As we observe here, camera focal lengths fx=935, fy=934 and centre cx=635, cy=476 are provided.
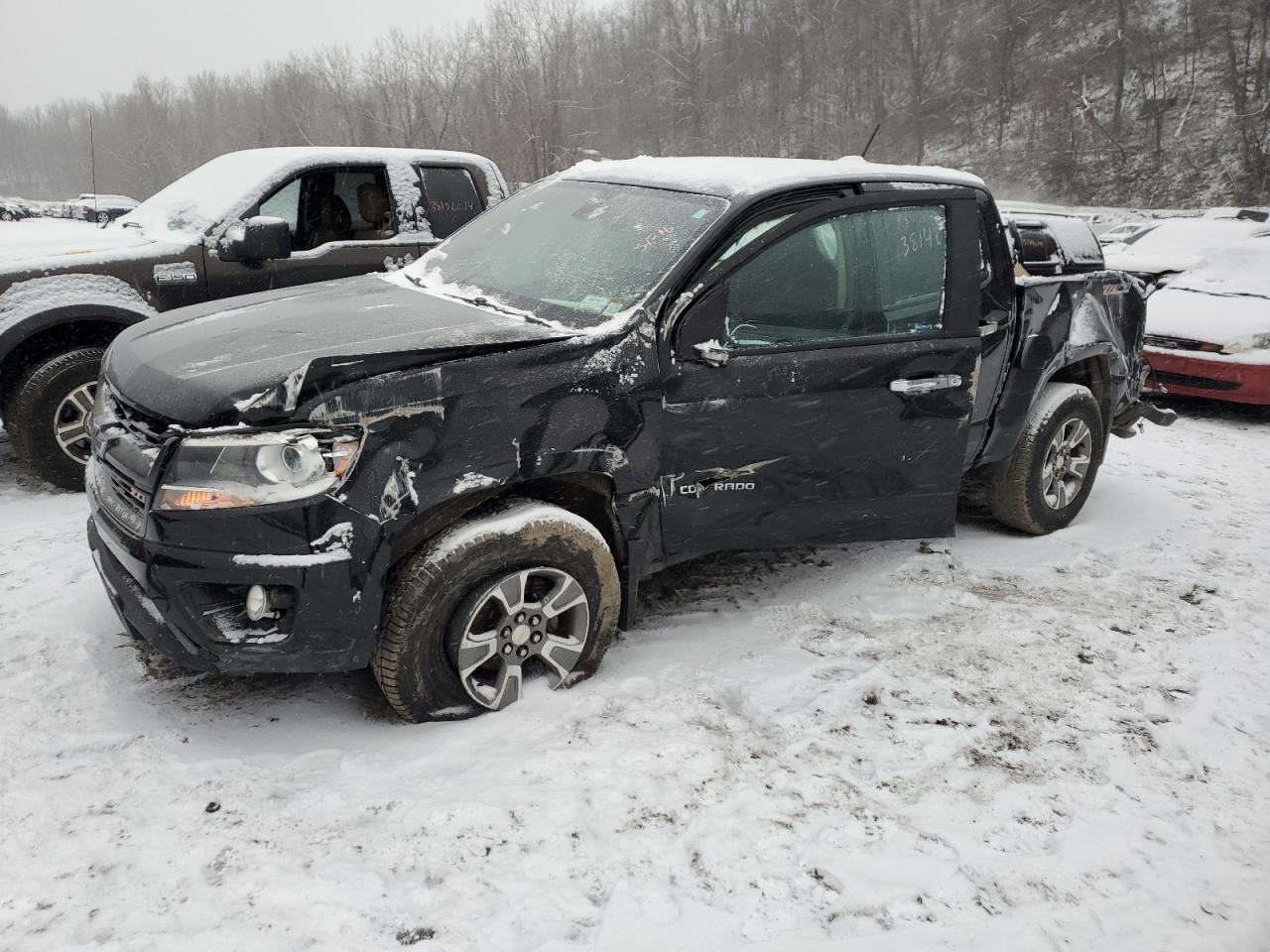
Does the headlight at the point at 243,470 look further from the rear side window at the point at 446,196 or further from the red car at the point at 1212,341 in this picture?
the red car at the point at 1212,341

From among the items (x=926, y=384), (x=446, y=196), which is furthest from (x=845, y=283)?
Answer: (x=446, y=196)

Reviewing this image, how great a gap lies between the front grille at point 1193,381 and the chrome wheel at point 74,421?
8131 millimetres

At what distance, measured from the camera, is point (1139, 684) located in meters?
3.65

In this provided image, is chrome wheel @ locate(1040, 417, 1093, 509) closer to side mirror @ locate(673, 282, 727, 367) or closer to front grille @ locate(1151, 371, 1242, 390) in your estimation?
side mirror @ locate(673, 282, 727, 367)

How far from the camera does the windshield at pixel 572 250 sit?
340 centimetres

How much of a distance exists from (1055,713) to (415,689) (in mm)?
2294

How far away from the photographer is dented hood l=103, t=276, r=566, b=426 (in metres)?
2.71

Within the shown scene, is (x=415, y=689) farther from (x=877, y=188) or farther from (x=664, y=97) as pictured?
(x=664, y=97)

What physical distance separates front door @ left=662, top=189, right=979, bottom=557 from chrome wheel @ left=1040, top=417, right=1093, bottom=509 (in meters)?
1.25

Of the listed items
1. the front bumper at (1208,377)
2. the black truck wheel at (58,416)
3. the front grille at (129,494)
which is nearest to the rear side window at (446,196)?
the black truck wheel at (58,416)

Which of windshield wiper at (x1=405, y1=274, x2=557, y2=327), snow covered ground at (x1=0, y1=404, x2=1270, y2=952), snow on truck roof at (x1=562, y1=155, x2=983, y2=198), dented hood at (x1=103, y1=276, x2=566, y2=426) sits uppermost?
snow on truck roof at (x1=562, y1=155, x2=983, y2=198)

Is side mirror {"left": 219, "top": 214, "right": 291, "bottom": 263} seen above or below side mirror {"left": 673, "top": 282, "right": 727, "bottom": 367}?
above

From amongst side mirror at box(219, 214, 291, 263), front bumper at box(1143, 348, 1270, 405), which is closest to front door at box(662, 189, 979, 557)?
side mirror at box(219, 214, 291, 263)

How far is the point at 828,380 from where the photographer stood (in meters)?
3.56
